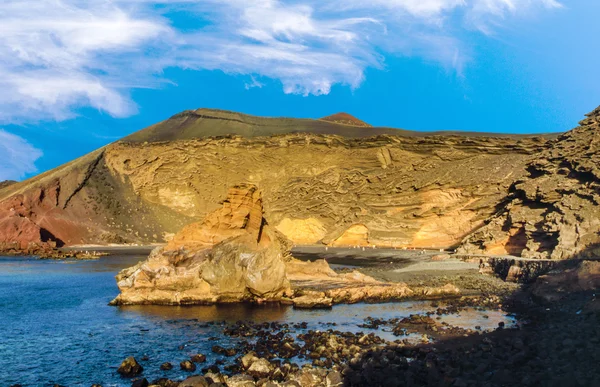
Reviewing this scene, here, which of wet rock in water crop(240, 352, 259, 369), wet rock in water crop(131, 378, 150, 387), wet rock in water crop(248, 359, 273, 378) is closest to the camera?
wet rock in water crop(131, 378, 150, 387)

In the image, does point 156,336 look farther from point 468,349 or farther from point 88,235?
point 88,235

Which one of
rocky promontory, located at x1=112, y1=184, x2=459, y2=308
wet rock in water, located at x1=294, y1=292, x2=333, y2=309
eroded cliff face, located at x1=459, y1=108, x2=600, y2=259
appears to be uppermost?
eroded cliff face, located at x1=459, y1=108, x2=600, y2=259

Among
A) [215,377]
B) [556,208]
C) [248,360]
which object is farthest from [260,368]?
[556,208]

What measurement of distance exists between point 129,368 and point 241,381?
391 centimetres

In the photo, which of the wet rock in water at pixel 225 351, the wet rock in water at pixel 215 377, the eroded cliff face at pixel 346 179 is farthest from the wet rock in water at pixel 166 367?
the eroded cliff face at pixel 346 179

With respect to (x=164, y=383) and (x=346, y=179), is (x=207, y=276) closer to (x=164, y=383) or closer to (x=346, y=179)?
(x=164, y=383)

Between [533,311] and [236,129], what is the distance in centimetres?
8791

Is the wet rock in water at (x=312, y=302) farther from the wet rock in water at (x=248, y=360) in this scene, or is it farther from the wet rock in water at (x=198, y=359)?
the wet rock in water at (x=248, y=360)

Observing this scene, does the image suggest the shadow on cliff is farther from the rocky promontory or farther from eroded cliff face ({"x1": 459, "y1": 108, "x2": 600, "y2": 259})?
eroded cliff face ({"x1": 459, "y1": 108, "x2": 600, "y2": 259})

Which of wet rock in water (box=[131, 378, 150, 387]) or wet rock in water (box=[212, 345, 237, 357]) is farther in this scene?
wet rock in water (box=[212, 345, 237, 357])

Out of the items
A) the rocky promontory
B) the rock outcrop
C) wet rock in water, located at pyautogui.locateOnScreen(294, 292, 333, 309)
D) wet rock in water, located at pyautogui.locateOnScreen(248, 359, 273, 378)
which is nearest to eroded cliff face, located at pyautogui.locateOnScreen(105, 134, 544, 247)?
the rocky promontory

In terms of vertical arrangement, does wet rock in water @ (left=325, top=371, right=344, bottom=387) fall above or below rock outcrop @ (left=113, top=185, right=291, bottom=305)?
below

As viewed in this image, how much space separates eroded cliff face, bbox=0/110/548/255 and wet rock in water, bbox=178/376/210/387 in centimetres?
5047

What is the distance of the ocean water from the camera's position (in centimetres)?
1659
